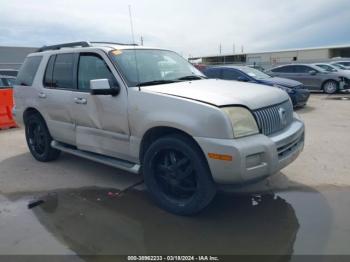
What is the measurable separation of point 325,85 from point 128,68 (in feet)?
48.4

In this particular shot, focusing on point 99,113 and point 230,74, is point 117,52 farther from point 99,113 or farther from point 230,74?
point 230,74

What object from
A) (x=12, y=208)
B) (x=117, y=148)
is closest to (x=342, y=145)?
(x=117, y=148)

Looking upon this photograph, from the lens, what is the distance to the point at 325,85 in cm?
1706

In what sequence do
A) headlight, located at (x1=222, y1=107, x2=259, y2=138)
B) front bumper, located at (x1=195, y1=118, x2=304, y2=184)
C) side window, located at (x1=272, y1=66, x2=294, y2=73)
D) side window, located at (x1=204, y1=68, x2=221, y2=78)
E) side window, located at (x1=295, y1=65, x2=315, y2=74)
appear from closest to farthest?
front bumper, located at (x1=195, y1=118, x2=304, y2=184)
headlight, located at (x1=222, y1=107, x2=259, y2=138)
side window, located at (x1=204, y1=68, x2=221, y2=78)
side window, located at (x1=295, y1=65, x2=315, y2=74)
side window, located at (x1=272, y1=66, x2=294, y2=73)

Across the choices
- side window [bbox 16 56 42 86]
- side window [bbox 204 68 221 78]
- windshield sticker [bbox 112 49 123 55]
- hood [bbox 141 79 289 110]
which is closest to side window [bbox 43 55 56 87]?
side window [bbox 16 56 42 86]

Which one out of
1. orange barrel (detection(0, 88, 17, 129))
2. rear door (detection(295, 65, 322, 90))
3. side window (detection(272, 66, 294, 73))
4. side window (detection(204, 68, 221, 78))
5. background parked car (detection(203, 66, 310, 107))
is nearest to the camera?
orange barrel (detection(0, 88, 17, 129))

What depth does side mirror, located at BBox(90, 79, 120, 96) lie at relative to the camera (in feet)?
14.0

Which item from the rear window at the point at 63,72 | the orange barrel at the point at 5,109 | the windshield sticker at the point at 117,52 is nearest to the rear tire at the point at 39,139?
the rear window at the point at 63,72

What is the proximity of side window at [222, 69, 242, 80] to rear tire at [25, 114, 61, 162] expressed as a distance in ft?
23.5

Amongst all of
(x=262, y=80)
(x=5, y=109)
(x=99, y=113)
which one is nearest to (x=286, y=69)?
(x=262, y=80)

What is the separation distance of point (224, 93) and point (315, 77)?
575 inches

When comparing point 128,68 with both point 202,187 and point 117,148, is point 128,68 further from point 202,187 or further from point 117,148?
point 202,187

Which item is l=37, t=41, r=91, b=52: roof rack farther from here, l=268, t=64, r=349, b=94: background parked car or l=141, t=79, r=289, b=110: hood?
l=268, t=64, r=349, b=94: background parked car

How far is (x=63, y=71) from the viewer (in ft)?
18.0
